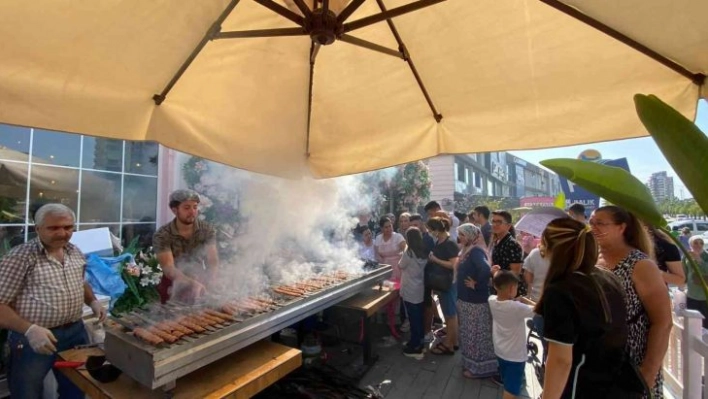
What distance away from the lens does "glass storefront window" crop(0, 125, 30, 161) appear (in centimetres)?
769

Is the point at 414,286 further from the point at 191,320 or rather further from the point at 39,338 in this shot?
the point at 39,338

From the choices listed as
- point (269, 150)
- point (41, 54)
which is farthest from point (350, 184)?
point (41, 54)

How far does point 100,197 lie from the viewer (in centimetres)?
951

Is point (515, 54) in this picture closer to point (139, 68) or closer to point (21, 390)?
point (139, 68)

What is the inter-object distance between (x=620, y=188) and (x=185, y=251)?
12.1 ft

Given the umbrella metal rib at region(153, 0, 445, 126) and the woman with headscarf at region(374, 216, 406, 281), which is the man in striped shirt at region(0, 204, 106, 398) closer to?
the umbrella metal rib at region(153, 0, 445, 126)

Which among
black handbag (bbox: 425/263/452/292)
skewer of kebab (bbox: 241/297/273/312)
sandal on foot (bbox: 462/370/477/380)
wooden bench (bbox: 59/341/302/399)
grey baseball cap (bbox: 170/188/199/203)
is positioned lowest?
sandal on foot (bbox: 462/370/477/380)

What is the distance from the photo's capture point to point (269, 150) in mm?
3350

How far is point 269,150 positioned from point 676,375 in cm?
519

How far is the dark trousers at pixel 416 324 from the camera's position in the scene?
521 centimetres

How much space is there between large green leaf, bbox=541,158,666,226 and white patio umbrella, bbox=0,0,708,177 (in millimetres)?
984

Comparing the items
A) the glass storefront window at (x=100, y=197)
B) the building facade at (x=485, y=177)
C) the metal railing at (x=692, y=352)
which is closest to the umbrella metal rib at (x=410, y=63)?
the building facade at (x=485, y=177)

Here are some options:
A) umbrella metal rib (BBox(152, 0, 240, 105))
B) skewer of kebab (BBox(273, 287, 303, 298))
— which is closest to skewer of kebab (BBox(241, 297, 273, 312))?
skewer of kebab (BBox(273, 287, 303, 298))

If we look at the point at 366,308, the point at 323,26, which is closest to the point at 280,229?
the point at 366,308
